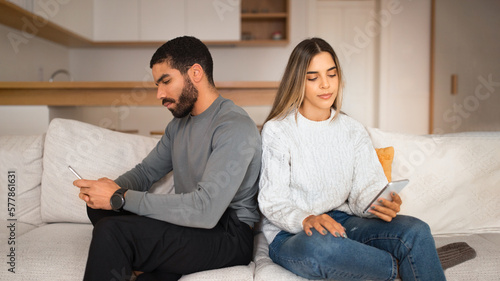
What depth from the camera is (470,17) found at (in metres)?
3.87

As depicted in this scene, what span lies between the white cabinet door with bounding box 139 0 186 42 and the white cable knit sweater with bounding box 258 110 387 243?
11.7 ft

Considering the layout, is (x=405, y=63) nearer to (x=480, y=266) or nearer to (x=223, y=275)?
(x=480, y=266)

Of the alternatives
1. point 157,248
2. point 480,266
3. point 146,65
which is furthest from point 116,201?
point 146,65

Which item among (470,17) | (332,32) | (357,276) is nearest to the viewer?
(357,276)

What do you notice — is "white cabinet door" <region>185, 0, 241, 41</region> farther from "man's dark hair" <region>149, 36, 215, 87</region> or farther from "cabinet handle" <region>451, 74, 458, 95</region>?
"man's dark hair" <region>149, 36, 215, 87</region>

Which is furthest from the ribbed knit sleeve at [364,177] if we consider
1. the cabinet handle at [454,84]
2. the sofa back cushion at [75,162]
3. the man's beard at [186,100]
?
the cabinet handle at [454,84]

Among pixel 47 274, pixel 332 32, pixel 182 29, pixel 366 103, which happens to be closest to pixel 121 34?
pixel 182 29

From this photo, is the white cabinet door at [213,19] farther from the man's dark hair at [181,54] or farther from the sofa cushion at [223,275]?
the sofa cushion at [223,275]

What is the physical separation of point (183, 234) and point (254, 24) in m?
4.25

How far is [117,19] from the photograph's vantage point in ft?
15.3

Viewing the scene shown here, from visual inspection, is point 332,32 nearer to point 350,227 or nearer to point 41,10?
point 41,10

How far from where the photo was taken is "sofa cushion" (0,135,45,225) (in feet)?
5.12

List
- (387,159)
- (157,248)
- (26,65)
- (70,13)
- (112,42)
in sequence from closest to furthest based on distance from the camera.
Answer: (157,248)
(387,159)
(26,65)
(70,13)
(112,42)

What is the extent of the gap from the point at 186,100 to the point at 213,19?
3.48 meters
